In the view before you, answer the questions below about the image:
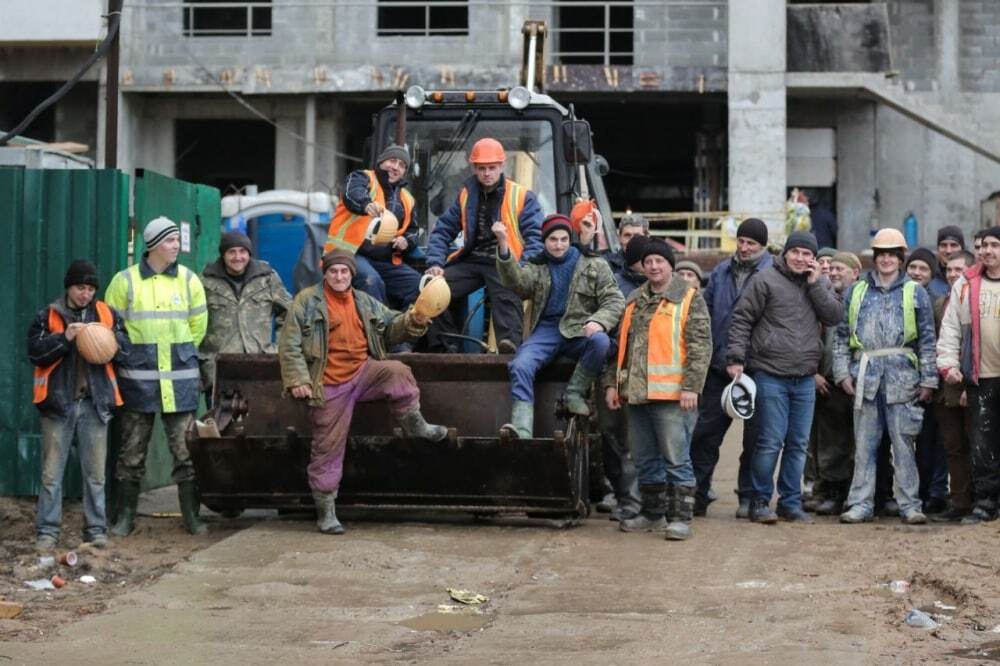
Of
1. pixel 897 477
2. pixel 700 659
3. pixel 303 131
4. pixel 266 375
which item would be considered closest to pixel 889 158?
pixel 303 131

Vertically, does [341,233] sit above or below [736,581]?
above

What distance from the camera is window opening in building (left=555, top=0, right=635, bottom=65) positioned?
29.1 meters

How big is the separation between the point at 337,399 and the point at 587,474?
1.85 m

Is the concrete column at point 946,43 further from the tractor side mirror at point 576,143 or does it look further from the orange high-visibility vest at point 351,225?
the orange high-visibility vest at point 351,225

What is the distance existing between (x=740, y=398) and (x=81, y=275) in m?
4.28

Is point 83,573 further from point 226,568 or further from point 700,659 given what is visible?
point 700,659

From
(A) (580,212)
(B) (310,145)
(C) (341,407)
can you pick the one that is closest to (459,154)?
(A) (580,212)

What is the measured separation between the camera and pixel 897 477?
11953 millimetres

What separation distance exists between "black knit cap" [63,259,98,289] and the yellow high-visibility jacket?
485 mm

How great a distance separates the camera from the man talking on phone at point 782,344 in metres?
11.7

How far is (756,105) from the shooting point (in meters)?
27.6

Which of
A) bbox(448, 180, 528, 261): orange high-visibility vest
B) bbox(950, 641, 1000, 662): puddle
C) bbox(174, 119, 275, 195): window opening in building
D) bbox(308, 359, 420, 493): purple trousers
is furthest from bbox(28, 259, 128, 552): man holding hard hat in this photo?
bbox(174, 119, 275, 195): window opening in building

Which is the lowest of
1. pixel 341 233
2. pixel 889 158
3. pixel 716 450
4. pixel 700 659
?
pixel 700 659

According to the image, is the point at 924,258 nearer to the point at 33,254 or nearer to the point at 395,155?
the point at 395,155
